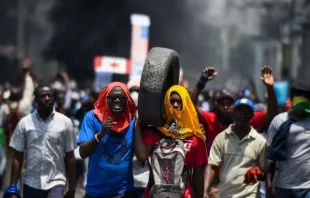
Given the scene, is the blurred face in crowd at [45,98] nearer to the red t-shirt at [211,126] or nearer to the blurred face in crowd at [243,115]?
the blurred face in crowd at [243,115]

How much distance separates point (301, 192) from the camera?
754cm

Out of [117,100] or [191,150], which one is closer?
[191,150]

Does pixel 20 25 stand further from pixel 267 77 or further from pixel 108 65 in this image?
pixel 267 77

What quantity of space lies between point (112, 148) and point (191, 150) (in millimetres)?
629

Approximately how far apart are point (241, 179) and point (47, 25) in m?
46.0

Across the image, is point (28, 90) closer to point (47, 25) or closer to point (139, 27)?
point (139, 27)

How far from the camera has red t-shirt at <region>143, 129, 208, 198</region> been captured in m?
6.64

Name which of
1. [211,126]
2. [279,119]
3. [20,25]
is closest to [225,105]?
[211,126]

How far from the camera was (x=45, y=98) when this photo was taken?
25.5ft

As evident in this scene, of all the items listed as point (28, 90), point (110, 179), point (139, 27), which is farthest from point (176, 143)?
point (139, 27)

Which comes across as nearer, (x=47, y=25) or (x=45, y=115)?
(x=45, y=115)

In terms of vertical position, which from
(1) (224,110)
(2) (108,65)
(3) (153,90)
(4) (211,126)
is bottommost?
(2) (108,65)

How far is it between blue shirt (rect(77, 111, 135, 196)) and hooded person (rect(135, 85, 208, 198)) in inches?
10.0

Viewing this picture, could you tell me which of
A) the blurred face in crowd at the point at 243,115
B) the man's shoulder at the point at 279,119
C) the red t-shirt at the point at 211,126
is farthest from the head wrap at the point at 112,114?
the red t-shirt at the point at 211,126
